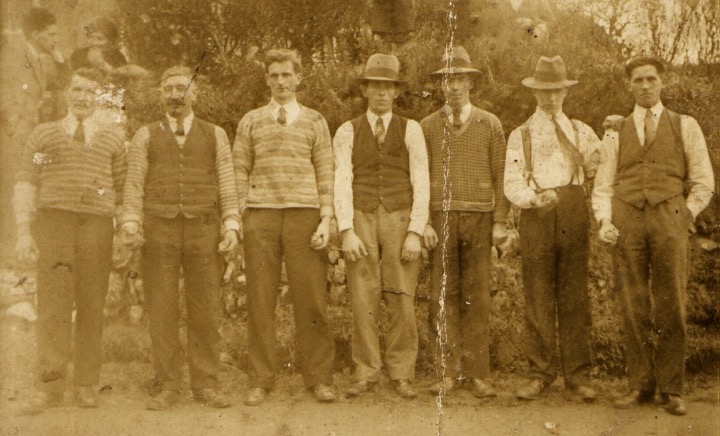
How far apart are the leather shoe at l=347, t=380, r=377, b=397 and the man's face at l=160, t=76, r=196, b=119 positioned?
71.6 inches

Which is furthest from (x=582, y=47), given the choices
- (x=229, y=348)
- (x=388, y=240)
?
(x=229, y=348)

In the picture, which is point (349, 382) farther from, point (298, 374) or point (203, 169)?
point (203, 169)

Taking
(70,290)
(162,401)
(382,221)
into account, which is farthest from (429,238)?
(70,290)

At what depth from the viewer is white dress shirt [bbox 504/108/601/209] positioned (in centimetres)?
401

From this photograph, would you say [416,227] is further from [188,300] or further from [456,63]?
[188,300]

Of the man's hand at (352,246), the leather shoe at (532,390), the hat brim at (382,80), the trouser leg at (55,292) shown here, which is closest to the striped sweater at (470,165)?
the hat brim at (382,80)

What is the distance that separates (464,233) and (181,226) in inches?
62.9

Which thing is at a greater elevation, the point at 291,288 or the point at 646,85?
the point at 646,85

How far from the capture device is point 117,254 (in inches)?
163

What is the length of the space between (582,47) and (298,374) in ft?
8.38

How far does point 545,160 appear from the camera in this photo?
4.03 m

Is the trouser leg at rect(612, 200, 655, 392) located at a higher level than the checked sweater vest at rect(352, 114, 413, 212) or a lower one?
lower

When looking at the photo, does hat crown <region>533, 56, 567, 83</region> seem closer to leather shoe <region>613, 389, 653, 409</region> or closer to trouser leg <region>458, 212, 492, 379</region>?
trouser leg <region>458, 212, 492, 379</region>

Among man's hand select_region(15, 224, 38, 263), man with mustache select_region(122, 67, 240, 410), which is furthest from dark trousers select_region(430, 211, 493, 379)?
man's hand select_region(15, 224, 38, 263)
